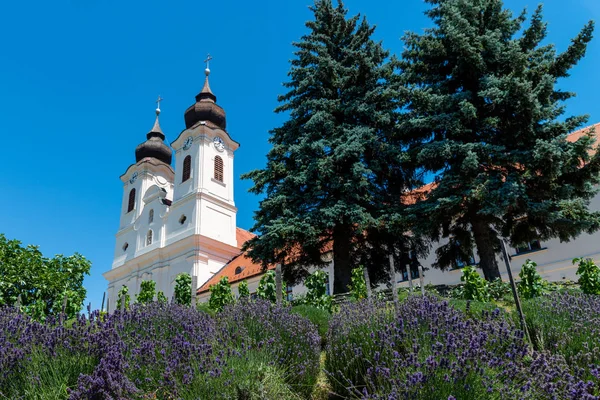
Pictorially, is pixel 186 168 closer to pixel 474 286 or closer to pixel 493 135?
pixel 493 135

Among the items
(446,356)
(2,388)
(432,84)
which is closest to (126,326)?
(2,388)

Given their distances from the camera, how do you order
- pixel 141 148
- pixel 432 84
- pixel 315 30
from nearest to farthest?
pixel 432 84 < pixel 315 30 < pixel 141 148

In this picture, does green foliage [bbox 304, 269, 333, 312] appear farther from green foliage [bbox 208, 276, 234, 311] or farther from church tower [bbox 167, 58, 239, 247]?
church tower [bbox 167, 58, 239, 247]

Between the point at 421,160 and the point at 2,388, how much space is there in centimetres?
1216

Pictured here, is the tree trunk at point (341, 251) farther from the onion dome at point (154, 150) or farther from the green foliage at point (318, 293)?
the onion dome at point (154, 150)

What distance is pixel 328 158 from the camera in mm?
15805

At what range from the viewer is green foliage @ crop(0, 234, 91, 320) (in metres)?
24.3

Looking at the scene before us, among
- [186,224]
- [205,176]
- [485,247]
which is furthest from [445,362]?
[205,176]

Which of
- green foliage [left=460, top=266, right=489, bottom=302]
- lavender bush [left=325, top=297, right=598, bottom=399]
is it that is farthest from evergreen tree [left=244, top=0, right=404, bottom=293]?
lavender bush [left=325, top=297, right=598, bottom=399]

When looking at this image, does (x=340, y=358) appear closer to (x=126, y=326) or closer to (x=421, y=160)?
(x=126, y=326)

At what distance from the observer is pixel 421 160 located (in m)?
14.6

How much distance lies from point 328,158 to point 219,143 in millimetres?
23490

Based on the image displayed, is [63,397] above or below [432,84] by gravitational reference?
below

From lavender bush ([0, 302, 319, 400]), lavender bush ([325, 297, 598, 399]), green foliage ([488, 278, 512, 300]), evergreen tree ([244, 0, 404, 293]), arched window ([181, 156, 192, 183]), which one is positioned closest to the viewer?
lavender bush ([325, 297, 598, 399])
